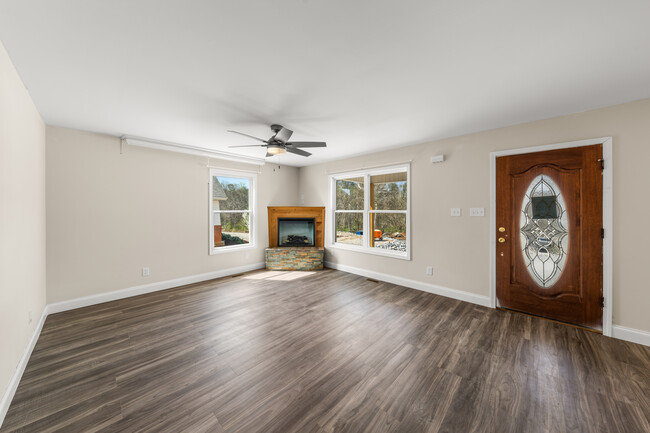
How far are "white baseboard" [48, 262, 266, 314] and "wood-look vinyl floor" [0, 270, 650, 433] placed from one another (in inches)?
6.1

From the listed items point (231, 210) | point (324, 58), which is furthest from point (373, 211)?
point (324, 58)

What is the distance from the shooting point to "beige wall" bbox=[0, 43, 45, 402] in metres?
1.71

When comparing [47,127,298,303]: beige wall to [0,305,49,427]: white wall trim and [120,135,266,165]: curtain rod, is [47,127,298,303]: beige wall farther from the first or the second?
[0,305,49,427]: white wall trim

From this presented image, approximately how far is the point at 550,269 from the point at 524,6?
Answer: 9.70 feet

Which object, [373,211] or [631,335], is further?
[373,211]

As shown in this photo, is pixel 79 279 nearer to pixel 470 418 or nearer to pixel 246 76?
pixel 246 76

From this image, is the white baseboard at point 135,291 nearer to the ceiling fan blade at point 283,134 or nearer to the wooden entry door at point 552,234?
the ceiling fan blade at point 283,134

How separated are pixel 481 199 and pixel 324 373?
3.05 meters

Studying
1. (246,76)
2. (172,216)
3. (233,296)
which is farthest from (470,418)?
(172,216)

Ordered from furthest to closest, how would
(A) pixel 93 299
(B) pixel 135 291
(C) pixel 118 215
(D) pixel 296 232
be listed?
(D) pixel 296 232, (B) pixel 135 291, (C) pixel 118 215, (A) pixel 93 299

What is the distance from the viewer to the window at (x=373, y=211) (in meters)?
4.52

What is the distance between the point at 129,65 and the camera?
1.89m

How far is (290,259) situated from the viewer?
5434 mm

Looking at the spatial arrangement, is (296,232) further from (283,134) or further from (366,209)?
(283,134)
